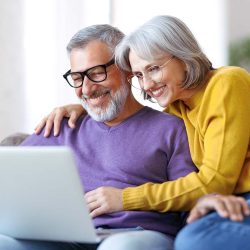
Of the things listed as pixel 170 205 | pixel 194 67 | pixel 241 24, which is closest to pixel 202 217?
pixel 170 205

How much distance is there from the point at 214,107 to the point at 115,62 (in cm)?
39

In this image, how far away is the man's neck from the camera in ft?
5.77

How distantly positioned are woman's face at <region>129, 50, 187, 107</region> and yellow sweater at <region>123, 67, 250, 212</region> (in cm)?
9

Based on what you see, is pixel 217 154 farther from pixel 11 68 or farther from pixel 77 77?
pixel 11 68

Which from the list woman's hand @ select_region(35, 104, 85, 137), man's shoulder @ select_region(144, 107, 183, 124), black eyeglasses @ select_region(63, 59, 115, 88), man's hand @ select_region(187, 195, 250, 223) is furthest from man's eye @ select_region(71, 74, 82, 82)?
man's hand @ select_region(187, 195, 250, 223)

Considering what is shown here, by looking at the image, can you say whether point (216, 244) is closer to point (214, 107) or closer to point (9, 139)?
point (214, 107)

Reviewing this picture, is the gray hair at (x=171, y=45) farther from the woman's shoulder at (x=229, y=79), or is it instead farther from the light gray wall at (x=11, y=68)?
the light gray wall at (x=11, y=68)

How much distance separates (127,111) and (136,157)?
0.64ft

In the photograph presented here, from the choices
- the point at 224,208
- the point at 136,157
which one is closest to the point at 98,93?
the point at 136,157

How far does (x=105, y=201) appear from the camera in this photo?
1.50 m

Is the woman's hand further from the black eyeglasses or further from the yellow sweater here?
the yellow sweater

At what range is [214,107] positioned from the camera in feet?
4.92

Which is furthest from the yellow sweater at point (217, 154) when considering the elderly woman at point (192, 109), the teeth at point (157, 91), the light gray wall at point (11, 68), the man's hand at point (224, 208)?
the light gray wall at point (11, 68)

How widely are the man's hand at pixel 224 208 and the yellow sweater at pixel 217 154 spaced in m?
0.23
